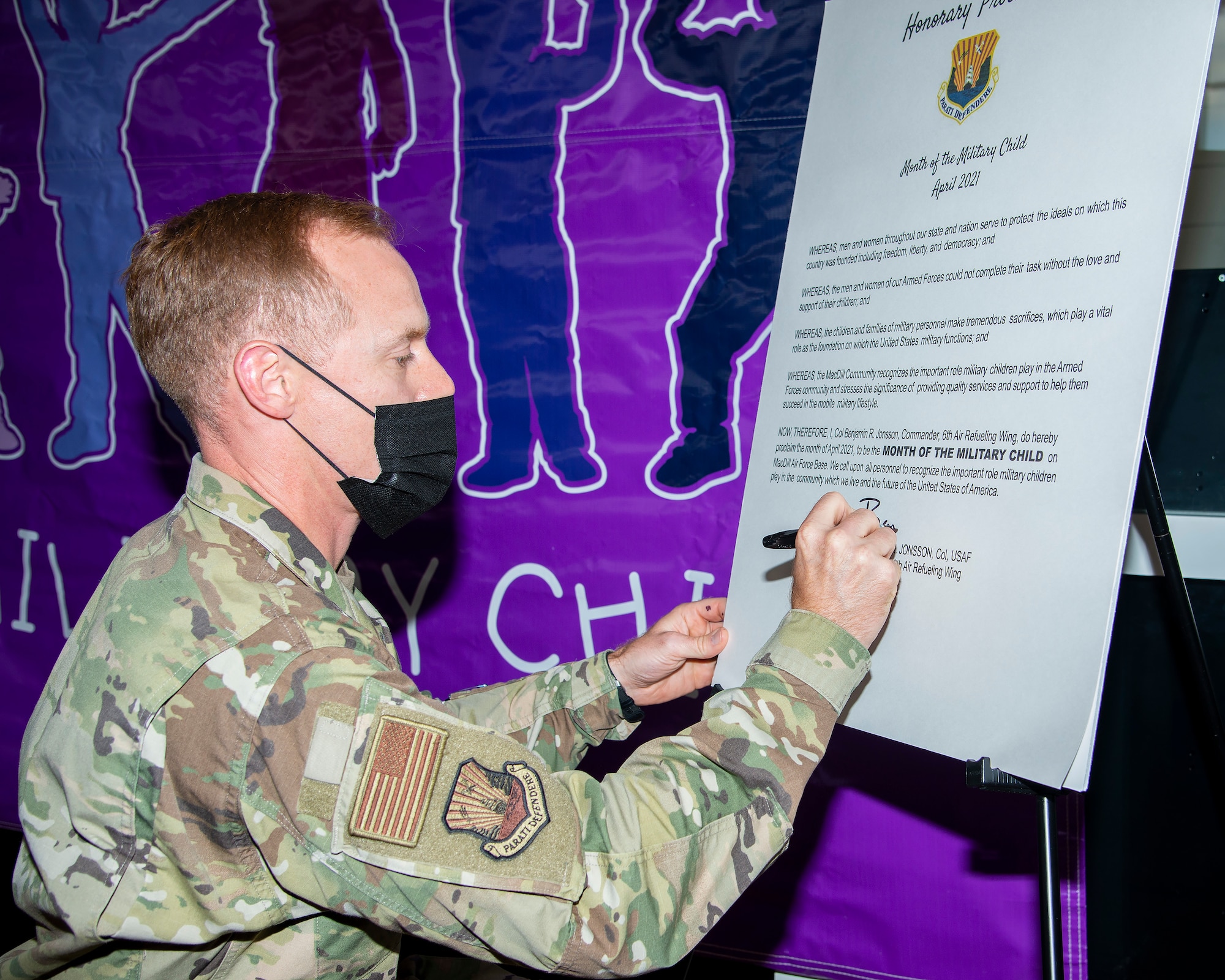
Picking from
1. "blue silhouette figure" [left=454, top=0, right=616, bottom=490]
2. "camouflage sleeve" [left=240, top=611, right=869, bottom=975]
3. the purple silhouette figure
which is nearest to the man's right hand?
"camouflage sleeve" [left=240, top=611, right=869, bottom=975]

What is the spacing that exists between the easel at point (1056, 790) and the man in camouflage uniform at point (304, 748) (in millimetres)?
186

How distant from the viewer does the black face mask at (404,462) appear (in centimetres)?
116

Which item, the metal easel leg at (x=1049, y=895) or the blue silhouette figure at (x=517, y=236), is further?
the blue silhouette figure at (x=517, y=236)

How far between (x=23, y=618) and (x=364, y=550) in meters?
1.14

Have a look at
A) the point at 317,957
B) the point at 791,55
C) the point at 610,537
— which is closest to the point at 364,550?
the point at 610,537

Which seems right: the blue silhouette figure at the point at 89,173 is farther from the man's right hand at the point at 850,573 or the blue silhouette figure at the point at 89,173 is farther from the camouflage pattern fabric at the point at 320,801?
the man's right hand at the point at 850,573

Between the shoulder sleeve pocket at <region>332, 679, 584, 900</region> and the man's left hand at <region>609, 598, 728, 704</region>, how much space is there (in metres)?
0.47

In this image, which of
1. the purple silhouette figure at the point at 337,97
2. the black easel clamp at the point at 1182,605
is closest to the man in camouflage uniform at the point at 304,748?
the black easel clamp at the point at 1182,605

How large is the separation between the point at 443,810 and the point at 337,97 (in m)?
1.77

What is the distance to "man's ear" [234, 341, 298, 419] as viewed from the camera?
107cm

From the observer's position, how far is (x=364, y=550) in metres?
1.99

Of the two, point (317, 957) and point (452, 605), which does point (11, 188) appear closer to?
point (452, 605)
